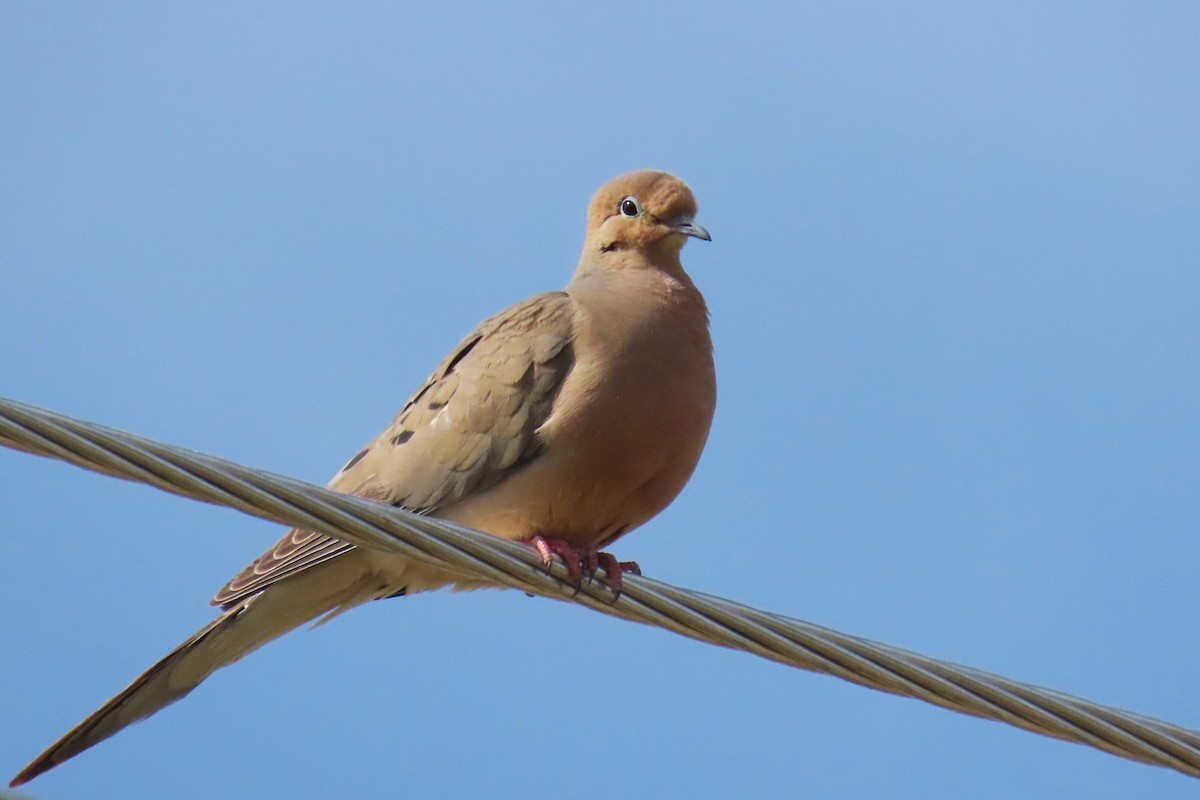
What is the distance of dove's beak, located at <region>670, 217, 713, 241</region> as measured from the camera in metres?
5.25

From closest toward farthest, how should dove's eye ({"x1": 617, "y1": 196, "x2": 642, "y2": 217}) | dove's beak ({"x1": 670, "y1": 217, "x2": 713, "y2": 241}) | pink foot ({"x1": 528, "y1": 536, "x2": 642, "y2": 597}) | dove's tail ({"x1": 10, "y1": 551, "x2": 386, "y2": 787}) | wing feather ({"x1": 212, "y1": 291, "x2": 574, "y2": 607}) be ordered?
pink foot ({"x1": 528, "y1": 536, "x2": 642, "y2": 597}) < dove's tail ({"x1": 10, "y1": 551, "x2": 386, "y2": 787}) < wing feather ({"x1": 212, "y1": 291, "x2": 574, "y2": 607}) < dove's beak ({"x1": 670, "y1": 217, "x2": 713, "y2": 241}) < dove's eye ({"x1": 617, "y1": 196, "x2": 642, "y2": 217})

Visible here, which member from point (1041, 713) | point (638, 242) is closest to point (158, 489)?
point (1041, 713)

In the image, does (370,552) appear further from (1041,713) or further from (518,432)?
(1041,713)

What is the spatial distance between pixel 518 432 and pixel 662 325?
1.83 ft

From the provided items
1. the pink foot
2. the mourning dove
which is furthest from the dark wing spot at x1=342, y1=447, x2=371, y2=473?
the pink foot

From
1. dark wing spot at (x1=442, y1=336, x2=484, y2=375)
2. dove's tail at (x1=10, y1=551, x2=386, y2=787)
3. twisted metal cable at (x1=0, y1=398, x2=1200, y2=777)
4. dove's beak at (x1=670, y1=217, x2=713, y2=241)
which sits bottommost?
twisted metal cable at (x1=0, y1=398, x2=1200, y2=777)

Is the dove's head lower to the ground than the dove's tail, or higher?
higher

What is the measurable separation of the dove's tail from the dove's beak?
1549mm

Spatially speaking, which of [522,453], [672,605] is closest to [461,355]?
[522,453]

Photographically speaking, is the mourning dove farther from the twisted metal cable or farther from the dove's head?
the twisted metal cable

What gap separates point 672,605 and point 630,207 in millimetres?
2715

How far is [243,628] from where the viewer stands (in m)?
4.71

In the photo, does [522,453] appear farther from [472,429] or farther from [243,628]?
[243,628]

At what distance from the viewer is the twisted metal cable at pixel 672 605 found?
2.45 metres
